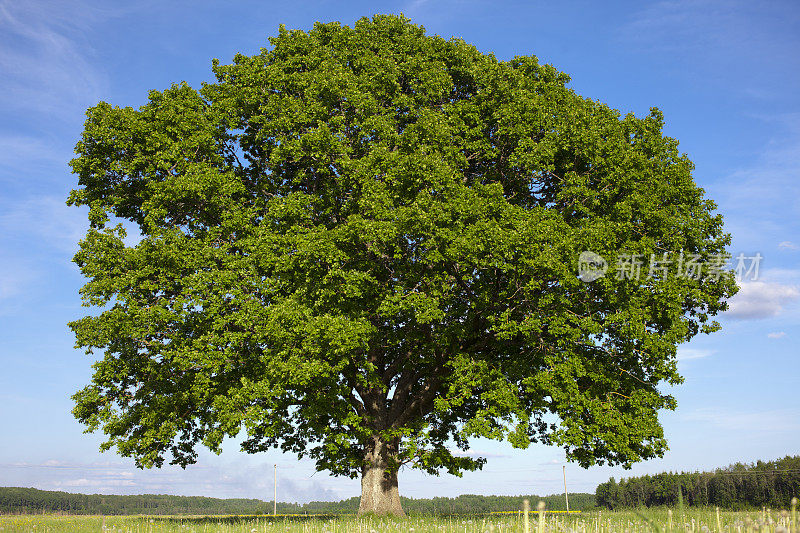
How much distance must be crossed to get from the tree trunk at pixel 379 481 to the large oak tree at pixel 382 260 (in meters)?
0.09

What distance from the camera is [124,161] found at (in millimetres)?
22734

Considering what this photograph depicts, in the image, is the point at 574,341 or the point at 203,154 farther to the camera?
the point at 203,154

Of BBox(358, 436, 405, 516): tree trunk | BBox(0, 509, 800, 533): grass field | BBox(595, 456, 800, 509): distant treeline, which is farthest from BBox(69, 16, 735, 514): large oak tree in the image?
BBox(595, 456, 800, 509): distant treeline

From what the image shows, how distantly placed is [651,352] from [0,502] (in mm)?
99165

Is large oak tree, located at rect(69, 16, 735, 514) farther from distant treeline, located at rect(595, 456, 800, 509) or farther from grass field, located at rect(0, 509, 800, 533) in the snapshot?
distant treeline, located at rect(595, 456, 800, 509)

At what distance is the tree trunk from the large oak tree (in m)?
0.09

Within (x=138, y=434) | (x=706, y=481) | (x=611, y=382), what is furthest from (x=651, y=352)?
(x=706, y=481)

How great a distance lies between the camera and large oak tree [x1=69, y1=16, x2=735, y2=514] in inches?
750

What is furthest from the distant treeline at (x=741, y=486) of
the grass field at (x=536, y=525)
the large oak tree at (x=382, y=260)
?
the grass field at (x=536, y=525)

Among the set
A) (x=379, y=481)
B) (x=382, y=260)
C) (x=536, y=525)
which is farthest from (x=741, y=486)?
(x=536, y=525)

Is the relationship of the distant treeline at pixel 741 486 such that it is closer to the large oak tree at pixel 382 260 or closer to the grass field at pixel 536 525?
the large oak tree at pixel 382 260

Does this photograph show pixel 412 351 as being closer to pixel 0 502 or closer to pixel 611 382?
pixel 611 382

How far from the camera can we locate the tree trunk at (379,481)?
872 inches

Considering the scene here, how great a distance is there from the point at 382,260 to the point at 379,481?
29.7ft
